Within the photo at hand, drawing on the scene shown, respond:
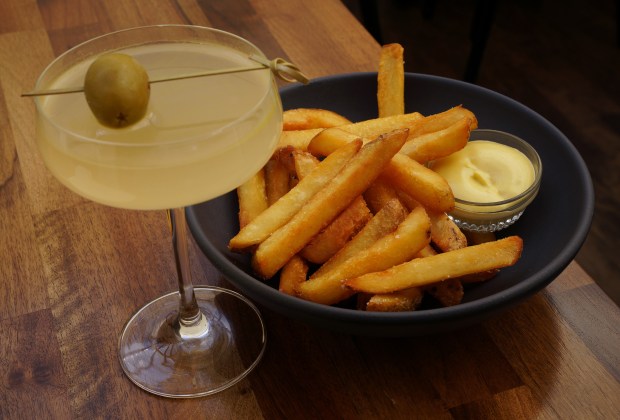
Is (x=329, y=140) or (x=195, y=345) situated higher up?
(x=329, y=140)

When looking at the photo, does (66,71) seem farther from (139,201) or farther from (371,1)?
(371,1)

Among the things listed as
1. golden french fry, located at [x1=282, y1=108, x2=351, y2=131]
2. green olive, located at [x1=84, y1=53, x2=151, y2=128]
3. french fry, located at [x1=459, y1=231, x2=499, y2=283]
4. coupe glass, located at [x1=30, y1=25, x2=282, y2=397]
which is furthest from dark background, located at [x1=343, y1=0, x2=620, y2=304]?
green olive, located at [x1=84, y1=53, x2=151, y2=128]

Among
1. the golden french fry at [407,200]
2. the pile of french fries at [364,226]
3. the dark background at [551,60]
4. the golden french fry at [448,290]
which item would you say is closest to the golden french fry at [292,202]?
the pile of french fries at [364,226]

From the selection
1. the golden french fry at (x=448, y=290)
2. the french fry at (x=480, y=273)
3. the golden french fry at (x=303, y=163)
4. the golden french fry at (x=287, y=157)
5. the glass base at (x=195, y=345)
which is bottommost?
the glass base at (x=195, y=345)

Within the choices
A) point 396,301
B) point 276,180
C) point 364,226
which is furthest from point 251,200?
point 396,301

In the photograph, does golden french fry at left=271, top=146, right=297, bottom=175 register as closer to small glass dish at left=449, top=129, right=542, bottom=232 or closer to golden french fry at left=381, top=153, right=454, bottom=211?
golden french fry at left=381, top=153, right=454, bottom=211

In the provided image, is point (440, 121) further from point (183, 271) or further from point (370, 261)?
point (183, 271)

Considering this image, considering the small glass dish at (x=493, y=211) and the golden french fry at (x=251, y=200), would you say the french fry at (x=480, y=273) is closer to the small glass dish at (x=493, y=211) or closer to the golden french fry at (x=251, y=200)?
the small glass dish at (x=493, y=211)
